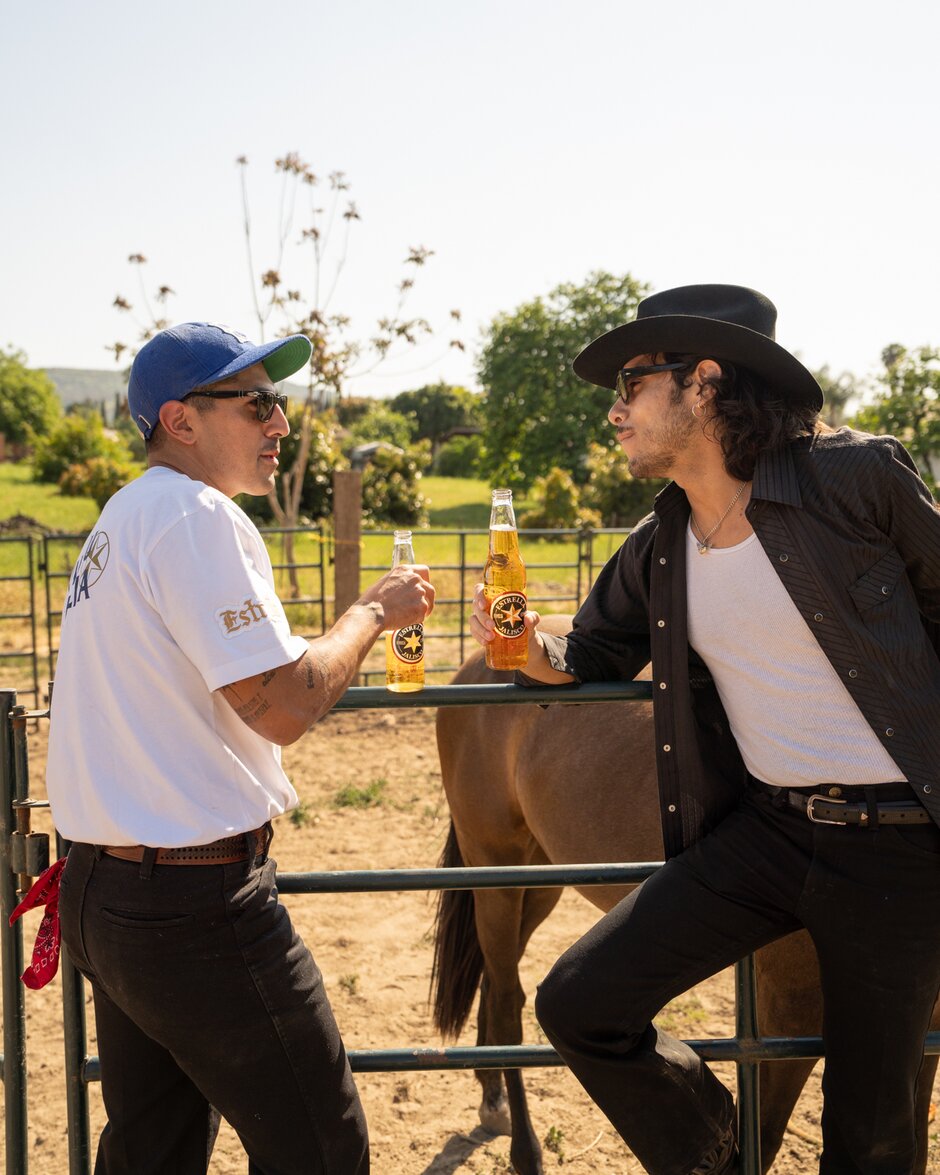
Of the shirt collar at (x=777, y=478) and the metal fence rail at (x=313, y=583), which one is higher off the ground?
Answer: the shirt collar at (x=777, y=478)

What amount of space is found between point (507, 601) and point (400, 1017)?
265cm

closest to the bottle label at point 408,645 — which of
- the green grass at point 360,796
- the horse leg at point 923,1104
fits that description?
the horse leg at point 923,1104

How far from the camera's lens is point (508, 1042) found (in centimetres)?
357

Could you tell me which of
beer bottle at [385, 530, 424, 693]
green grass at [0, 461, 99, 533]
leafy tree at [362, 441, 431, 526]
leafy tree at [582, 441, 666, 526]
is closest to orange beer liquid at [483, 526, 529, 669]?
beer bottle at [385, 530, 424, 693]

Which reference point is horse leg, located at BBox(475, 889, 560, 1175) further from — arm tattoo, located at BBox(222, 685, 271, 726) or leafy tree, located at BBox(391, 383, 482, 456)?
leafy tree, located at BBox(391, 383, 482, 456)

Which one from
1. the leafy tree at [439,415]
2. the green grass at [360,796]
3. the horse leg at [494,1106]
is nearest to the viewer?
the horse leg at [494,1106]

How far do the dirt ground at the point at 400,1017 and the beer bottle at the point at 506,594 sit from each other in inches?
80.7

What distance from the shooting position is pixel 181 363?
1.84 m

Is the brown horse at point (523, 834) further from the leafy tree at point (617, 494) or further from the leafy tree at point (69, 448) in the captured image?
the leafy tree at point (69, 448)

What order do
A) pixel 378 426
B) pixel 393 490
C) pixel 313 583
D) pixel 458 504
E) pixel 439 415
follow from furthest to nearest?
pixel 439 415 → pixel 378 426 → pixel 458 504 → pixel 393 490 → pixel 313 583

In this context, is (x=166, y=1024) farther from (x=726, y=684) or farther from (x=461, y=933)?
(x=461, y=933)

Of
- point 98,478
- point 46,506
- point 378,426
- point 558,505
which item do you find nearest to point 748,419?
point 558,505

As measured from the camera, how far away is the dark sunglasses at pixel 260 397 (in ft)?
6.11

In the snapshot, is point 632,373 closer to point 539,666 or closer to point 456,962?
point 539,666
